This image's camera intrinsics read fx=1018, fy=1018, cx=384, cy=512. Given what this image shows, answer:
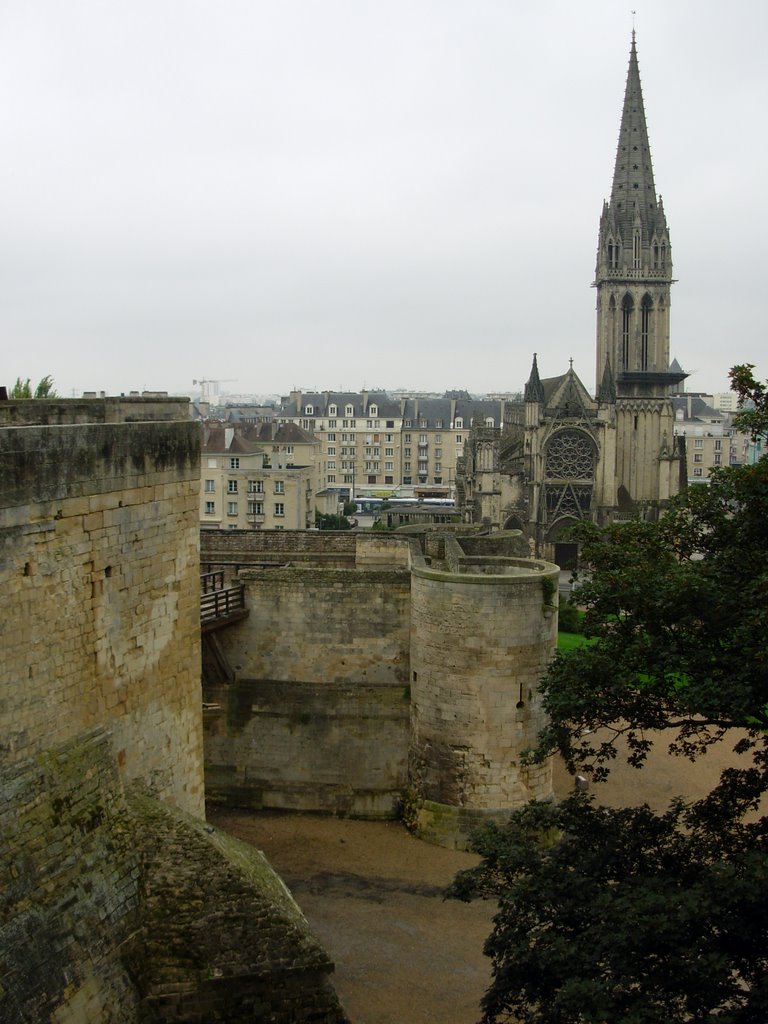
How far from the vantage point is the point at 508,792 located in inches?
803

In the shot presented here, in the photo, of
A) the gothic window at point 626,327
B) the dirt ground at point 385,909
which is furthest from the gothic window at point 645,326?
the dirt ground at point 385,909

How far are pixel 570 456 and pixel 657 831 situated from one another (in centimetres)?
6475

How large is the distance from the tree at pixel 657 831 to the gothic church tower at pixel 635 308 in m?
64.4

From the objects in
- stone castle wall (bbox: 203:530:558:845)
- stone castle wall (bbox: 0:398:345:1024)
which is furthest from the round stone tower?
stone castle wall (bbox: 0:398:345:1024)

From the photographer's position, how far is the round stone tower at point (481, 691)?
20172 millimetres

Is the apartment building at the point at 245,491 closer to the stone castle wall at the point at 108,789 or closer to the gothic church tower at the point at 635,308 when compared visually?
the gothic church tower at the point at 635,308

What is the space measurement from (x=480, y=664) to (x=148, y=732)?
29.1ft

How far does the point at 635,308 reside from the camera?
257 feet

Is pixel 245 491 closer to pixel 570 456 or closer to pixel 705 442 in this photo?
pixel 570 456

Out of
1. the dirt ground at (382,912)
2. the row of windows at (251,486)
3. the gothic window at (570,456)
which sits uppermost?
the gothic window at (570,456)

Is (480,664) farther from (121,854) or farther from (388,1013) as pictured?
(121,854)

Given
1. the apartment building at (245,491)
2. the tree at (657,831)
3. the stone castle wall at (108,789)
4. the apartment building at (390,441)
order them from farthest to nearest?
the apartment building at (390,441), the apartment building at (245,491), the stone castle wall at (108,789), the tree at (657,831)

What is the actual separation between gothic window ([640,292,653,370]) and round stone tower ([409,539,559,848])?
60489mm

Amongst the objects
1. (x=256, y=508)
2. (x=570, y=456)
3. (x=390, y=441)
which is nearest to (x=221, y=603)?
(x=256, y=508)
